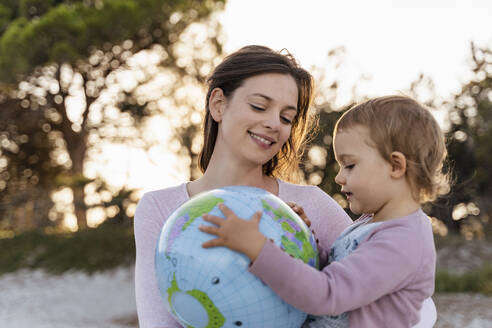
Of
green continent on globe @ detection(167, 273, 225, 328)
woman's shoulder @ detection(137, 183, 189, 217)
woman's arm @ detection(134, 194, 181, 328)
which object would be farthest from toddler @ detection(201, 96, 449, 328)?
woman's shoulder @ detection(137, 183, 189, 217)

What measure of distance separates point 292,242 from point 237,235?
0.72 ft

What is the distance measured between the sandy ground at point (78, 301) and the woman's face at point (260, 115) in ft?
27.6

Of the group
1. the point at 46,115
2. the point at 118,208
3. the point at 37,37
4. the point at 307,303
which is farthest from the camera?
the point at 46,115

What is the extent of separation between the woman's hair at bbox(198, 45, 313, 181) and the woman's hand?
1.07 metres

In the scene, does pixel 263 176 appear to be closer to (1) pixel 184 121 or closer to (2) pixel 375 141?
(2) pixel 375 141

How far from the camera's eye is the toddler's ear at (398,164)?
6.86 ft

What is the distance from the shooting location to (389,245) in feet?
6.30

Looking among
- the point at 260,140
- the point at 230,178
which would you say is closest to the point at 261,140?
the point at 260,140

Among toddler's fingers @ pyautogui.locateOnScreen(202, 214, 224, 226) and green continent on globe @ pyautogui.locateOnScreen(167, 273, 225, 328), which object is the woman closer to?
green continent on globe @ pyautogui.locateOnScreen(167, 273, 225, 328)

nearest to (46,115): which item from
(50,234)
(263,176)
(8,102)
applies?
(8,102)

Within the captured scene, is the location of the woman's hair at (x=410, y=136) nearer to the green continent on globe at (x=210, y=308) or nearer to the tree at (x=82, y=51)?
the green continent on globe at (x=210, y=308)

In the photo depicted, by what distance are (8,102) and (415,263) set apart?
19777mm

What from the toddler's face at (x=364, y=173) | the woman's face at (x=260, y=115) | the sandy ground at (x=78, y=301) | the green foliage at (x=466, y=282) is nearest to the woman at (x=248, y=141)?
the woman's face at (x=260, y=115)

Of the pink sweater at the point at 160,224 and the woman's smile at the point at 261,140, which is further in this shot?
the woman's smile at the point at 261,140
